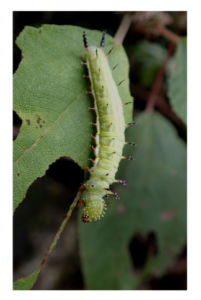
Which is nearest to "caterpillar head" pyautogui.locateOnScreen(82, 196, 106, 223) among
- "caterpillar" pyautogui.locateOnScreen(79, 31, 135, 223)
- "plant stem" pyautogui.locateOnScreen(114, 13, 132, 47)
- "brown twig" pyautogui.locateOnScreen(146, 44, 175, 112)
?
"caterpillar" pyautogui.locateOnScreen(79, 31, 135, 223)

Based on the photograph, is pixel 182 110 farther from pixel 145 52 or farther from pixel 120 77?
pixel 145 52

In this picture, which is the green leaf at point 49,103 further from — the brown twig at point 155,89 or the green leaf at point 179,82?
the brown twig at point 155,89

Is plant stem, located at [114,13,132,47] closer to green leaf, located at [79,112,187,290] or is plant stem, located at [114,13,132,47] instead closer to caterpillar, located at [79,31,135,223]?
caterpillar, located at [79,31,135,223]

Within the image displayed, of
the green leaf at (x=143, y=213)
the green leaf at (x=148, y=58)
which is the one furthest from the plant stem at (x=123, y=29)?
the green leaf at (x=143, y=213)

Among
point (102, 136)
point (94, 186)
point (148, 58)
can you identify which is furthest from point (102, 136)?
point (148, 58)

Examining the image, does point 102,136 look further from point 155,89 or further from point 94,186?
point 155,89
